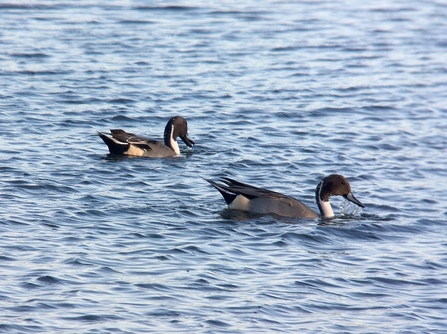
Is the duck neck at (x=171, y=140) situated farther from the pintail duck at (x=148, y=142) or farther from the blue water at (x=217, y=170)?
the blue water at (x=217, y=170)

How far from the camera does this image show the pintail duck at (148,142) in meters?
14.6

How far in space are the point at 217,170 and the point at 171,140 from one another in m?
1.87

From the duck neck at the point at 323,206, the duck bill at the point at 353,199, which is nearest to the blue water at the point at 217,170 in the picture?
the duck bill at the point at 353,199

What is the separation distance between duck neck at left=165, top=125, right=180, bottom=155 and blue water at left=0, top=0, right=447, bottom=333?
11.4 inches

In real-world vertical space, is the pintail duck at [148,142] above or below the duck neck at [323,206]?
above

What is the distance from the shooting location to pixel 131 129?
16.9m

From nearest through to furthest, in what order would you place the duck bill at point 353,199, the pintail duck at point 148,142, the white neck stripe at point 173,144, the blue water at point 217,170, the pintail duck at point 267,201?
the blue water at point 217,170
the pintail duck at point 267,201
the duck bill at point 353,199
the pintail duck at point 148,142
the white neck stripe at point 173,144

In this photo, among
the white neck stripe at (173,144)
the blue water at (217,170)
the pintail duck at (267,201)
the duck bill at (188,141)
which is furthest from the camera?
the duck bill at (188,141)

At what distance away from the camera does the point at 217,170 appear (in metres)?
14.1

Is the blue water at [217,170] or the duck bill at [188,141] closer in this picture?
the blue water at [217,170]

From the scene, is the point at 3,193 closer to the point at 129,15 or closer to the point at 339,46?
the point at 339,46

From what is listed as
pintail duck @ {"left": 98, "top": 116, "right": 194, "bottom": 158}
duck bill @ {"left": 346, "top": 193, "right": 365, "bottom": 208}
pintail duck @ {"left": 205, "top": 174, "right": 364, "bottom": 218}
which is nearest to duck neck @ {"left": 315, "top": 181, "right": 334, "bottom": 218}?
pintail duck @ {"left": 205, "top": 174, "right": 364, "bottom": 218}

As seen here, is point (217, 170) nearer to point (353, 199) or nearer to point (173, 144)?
point (173, 144)

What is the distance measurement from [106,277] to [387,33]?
19.9 metres
